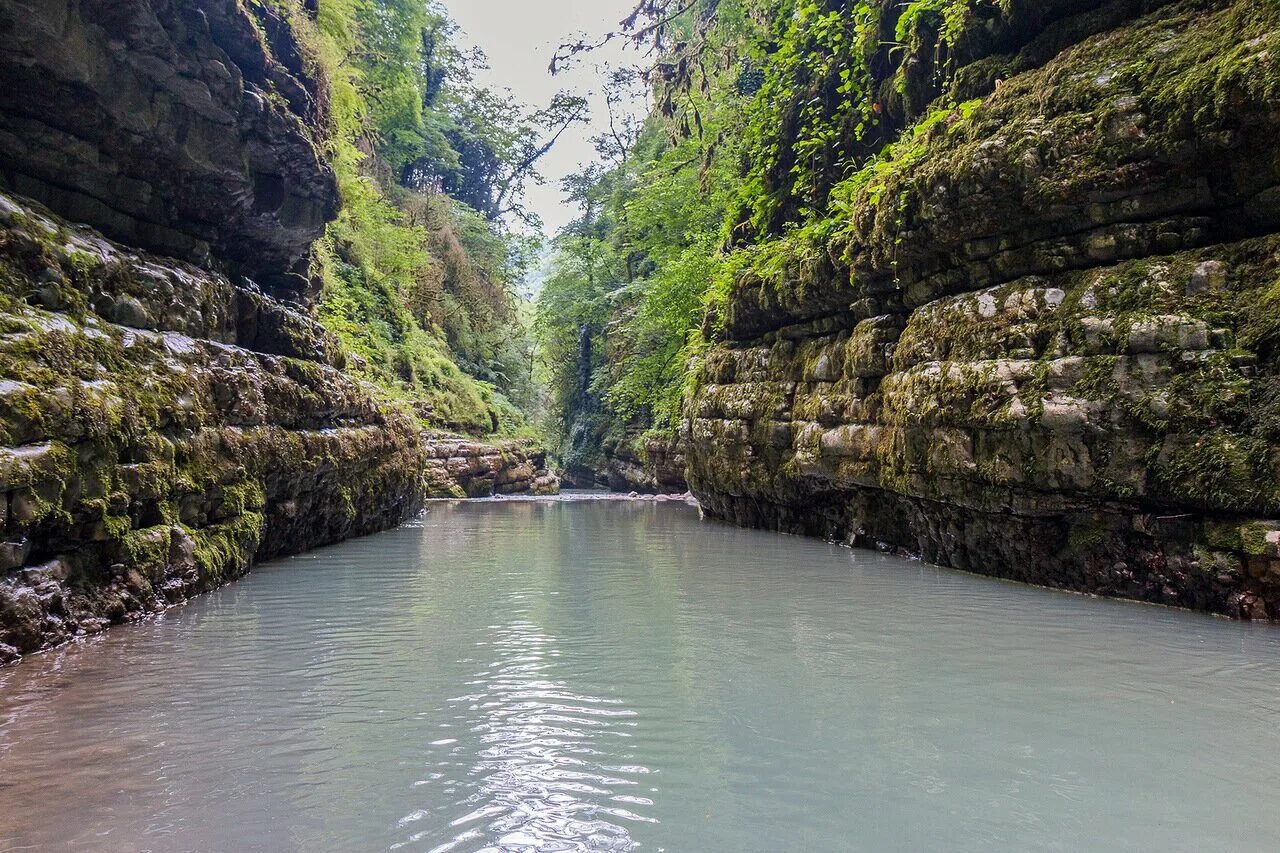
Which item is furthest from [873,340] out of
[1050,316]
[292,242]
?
[292,242]

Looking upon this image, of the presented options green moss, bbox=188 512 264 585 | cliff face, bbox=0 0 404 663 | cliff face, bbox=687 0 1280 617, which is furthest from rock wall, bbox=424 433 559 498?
cliff face, bbox=687 0 1280 617

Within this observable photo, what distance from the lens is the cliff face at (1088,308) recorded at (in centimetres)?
565

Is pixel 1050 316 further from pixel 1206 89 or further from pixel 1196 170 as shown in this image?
pixel 1206 89

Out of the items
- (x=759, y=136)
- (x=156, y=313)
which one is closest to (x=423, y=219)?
(x=759, y=136)

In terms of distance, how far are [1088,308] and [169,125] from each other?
909 cm

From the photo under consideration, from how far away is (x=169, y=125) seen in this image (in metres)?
7.62

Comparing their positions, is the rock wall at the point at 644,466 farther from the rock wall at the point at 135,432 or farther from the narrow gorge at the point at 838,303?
the rock wall at the point at 135,432

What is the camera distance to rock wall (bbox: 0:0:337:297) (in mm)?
6387

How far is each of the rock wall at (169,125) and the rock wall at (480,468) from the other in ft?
38.0

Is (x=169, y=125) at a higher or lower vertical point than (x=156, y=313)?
higher

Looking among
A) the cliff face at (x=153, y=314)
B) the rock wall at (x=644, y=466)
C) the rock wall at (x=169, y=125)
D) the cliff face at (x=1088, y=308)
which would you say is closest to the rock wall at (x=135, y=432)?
the cliff face at (x=153, y=314)

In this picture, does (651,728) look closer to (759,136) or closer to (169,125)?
(169,125)

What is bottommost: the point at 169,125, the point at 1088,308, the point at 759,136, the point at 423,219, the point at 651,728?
the point at 651,728

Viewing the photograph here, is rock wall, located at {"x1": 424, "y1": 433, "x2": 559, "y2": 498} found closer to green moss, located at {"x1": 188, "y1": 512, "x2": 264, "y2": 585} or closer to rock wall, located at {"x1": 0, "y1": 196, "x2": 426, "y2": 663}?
rock wall, located at {"x1": 0, "y1": 196, "x2": 426, "y2": 663}
